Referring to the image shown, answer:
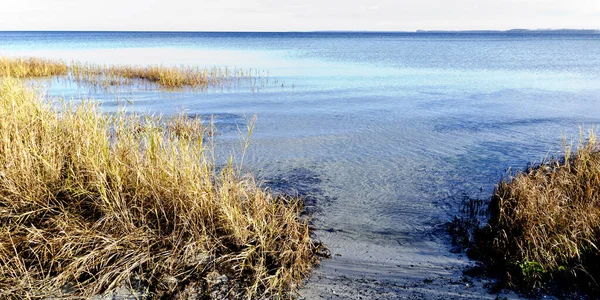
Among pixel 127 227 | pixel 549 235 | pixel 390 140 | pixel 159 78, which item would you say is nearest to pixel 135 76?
pixel 159 78

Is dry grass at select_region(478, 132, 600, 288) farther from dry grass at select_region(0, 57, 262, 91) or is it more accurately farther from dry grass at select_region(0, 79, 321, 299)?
dry grass at select_region(0, 57, 262, 91)

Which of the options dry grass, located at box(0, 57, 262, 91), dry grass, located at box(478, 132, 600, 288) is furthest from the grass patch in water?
dry grass, located at box(0, 57, 262, 91)

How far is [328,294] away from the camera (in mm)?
4762

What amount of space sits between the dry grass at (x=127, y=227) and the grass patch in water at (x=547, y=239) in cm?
236

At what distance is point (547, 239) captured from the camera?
514 centimetres

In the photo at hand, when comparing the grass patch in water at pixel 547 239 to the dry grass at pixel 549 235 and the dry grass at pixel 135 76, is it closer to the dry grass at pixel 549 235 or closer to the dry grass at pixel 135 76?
the dry grass at pixel 549 235

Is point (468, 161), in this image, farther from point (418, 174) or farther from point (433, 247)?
point (433, 247)

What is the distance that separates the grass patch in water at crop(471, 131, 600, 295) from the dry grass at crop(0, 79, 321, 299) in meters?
2.36

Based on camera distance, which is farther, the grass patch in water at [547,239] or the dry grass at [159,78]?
the dry grass at [159,78]

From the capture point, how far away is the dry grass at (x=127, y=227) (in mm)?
4363

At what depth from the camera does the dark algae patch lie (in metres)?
4.76

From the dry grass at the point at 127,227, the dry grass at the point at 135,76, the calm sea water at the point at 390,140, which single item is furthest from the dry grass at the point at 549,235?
the dry grass at the point at 135,76

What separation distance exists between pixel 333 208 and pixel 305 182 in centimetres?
140

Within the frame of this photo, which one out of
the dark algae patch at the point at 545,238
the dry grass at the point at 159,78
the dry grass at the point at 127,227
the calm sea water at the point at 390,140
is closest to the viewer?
the dry grass at the point at 127,227
